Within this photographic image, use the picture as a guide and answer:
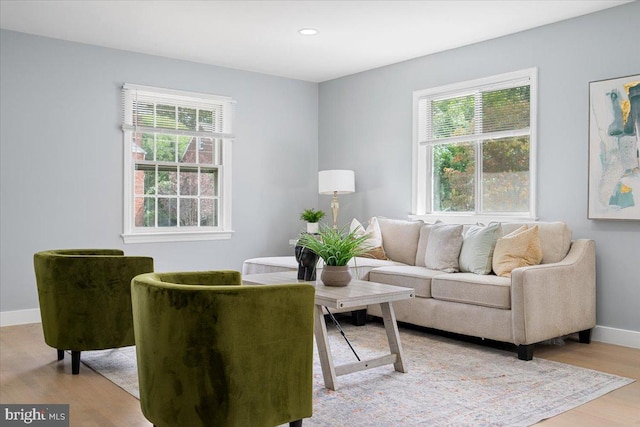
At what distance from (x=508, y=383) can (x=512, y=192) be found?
A: 85.3 inches

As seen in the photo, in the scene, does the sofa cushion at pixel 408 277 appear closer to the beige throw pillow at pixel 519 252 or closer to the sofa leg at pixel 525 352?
the beige throw pillow at pixel 519 252

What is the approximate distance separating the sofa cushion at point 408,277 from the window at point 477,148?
0.94 m

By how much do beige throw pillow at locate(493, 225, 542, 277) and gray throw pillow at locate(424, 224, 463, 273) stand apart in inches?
18.7

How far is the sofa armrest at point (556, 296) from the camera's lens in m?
3.73

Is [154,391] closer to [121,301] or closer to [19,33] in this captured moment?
[121,301]

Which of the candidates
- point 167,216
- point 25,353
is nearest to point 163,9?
point 167,216

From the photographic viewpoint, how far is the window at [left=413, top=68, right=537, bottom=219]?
491cm

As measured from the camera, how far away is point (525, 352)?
3.75m

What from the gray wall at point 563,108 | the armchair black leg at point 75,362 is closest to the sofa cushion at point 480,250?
the gray wall at point 563,108

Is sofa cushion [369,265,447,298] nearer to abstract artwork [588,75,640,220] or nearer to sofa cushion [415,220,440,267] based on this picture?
sofa cushion [415,220,440,267]

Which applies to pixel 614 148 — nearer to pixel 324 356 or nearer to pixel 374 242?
pixel 374 242

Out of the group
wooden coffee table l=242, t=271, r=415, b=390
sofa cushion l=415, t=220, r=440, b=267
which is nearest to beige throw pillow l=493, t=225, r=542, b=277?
sofa cushion l=415, t=220, r=440, b=267

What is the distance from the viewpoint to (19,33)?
16.2 feet
